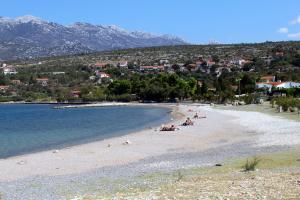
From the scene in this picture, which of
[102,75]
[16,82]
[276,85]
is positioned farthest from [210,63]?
[276,85]

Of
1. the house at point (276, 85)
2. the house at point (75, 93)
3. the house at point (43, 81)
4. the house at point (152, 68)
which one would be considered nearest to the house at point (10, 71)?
the house at point (43, 81)

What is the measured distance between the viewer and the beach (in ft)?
54.9

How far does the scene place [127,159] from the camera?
22.8 metres

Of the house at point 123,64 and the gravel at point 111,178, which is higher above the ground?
the house at point 123,64

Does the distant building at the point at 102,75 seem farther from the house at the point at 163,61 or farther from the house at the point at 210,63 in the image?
the house at the point at 210,63

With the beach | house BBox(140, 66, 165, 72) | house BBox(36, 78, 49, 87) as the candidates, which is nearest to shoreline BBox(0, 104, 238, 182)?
the beach

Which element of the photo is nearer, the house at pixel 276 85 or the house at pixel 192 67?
the house at pixel 276 85

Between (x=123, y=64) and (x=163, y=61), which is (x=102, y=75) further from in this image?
(x=163, y=61)

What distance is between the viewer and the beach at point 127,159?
1672cm

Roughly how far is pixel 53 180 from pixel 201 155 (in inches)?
301

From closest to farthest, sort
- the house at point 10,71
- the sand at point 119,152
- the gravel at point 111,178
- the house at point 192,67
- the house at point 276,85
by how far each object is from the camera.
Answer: the gravel at point 111,178, the sand at point 119,152, the house at point 276,85, the house at point 192,67, the house at point 10,71

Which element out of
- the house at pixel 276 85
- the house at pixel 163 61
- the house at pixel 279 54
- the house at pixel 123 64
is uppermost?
the house at pixel 279 54

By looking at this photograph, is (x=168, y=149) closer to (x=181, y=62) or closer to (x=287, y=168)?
(x=287, y=168)

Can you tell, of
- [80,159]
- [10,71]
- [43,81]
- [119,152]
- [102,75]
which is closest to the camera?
[80,159]
